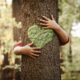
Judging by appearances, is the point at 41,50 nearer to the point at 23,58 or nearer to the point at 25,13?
the point at 23,58

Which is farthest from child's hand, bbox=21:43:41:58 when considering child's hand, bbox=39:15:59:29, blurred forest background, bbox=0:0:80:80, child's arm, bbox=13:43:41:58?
blurred forest background, bbox=0:0:80:80

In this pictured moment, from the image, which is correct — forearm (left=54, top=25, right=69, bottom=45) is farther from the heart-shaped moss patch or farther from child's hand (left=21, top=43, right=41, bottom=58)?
child's hand (left=21, top=43, right=41, bottom=58)

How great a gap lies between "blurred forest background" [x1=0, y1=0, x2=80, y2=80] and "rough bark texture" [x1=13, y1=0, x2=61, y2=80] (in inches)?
122

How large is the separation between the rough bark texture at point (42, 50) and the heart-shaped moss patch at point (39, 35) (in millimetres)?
47

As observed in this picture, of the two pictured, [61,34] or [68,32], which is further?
[68,32]

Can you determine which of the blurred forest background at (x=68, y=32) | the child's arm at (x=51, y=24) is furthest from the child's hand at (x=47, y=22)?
the blurred forest background at (x=68, y=32)

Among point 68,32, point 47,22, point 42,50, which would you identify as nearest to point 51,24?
point 47,22

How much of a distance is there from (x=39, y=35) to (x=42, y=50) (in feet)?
0.55

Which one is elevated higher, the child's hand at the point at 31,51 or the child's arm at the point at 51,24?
the child's arm at the point at 51,24

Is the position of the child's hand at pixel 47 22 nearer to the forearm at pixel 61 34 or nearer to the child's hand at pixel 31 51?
the forearm at pixel 61 34

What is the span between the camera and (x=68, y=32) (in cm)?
793

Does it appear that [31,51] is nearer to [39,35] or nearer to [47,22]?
[39,35]

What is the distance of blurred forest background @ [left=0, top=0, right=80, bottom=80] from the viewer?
6.95m

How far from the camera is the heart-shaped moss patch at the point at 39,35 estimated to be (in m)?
3.32
